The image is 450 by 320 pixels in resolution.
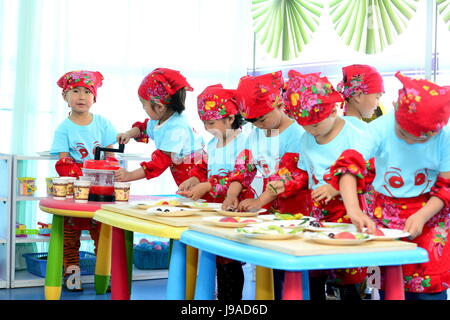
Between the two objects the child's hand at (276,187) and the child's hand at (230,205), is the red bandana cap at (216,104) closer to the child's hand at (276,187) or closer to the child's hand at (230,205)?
the child's hand at (230,205)

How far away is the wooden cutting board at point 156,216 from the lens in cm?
222

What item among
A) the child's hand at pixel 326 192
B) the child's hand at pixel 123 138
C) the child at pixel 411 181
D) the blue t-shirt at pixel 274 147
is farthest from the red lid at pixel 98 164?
the child at pixel 411 181

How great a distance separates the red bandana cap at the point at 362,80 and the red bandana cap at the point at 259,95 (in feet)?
1.58

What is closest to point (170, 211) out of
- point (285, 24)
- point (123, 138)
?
point (123, 138)

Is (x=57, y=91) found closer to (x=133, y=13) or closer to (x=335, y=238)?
(x=133, y=13)

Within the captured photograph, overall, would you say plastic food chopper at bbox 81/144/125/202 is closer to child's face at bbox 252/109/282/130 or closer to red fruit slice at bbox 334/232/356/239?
child's face at bbox 252/109/282/130

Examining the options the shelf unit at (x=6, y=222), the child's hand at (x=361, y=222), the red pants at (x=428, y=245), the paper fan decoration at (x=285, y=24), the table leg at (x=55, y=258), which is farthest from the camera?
the paper fan decoration at (x=285, y=24)

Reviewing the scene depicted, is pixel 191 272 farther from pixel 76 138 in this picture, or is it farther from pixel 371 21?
pixel 371 21

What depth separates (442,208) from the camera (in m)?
2.13

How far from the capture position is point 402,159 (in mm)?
2148

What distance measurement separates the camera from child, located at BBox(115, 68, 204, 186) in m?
3.39

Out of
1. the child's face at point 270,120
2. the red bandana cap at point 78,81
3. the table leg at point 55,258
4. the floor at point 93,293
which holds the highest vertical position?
the red bandana cap at point 78,81

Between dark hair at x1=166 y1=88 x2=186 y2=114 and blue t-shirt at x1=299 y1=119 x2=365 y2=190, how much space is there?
3.81 feet

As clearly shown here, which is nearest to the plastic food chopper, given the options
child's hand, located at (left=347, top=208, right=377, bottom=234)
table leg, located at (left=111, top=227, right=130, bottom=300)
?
table leg, located at (left=111, top=227, right=130, bottom=300)
